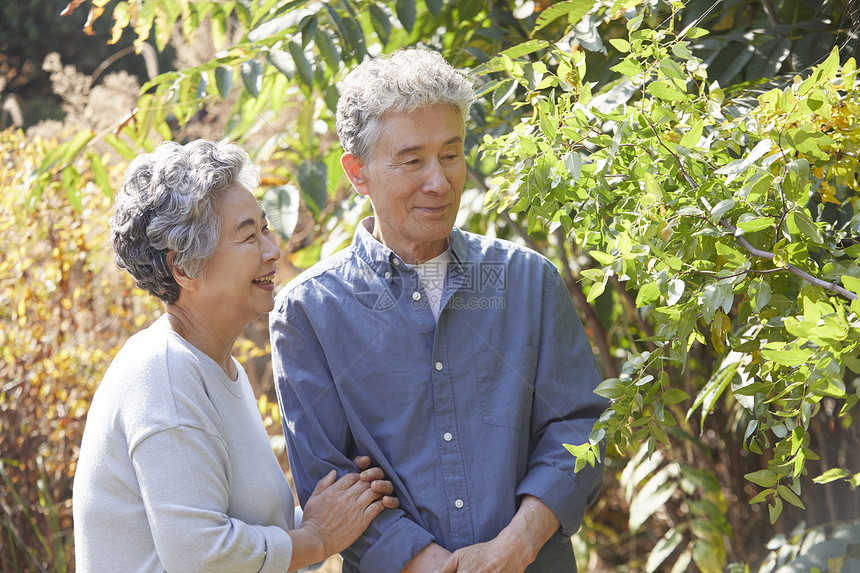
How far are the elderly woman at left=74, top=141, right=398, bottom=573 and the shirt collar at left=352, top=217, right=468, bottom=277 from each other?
0.21 meters

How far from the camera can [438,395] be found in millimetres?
1454

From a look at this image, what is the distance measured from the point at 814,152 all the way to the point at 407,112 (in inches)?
27.9

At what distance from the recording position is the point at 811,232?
3.11 feet

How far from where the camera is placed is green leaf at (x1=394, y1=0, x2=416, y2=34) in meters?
1.79

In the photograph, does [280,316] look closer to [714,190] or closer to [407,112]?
[407,112]

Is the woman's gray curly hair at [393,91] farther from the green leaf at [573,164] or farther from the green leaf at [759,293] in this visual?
the green leaf at [759,293]

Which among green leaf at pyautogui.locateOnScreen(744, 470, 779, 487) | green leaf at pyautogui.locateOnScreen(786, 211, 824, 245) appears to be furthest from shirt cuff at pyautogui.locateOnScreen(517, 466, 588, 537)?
green leaf at pyautogui.locateOnScreen(786, 211, 824, 245)

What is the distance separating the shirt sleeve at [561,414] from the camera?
143 cm

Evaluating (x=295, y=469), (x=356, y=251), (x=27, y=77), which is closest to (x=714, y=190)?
(x=356, y=251)

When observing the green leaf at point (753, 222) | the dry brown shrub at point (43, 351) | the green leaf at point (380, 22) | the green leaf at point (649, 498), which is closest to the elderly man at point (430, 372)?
the green leaf at point (380, 22)

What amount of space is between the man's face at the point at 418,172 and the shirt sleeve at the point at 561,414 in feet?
0.87

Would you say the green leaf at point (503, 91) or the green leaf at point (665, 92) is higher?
the green leaf at point (503, 91)

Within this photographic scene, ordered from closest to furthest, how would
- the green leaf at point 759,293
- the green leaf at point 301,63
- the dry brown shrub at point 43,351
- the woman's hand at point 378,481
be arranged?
the green leaf at point 759,293 → the woman's hand at point 378,481 → the green leaf at point 301,63 → the dry brown shrub at point 43,351

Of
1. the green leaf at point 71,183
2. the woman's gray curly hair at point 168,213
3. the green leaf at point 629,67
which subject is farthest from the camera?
the green leaf at point 71,183
